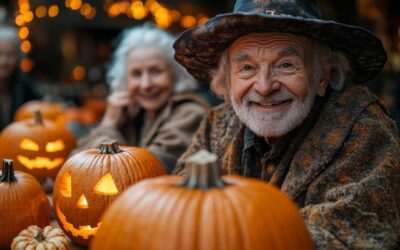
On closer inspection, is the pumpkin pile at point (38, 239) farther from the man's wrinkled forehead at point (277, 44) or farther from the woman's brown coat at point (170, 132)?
the woman's brown coat at point (170, 132)

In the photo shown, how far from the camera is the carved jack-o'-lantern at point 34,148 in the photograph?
322cm

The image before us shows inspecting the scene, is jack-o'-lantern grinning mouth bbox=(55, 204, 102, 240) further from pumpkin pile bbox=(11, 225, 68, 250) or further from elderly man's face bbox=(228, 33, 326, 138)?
elderly man's face bbox=(228, 33, 326, 138)

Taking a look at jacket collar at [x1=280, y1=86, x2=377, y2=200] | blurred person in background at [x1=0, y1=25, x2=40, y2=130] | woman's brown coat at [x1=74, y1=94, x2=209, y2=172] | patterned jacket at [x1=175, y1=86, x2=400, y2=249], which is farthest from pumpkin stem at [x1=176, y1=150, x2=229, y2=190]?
blurred person in background at [x1=0, y1=25, x2=40, y2=130]

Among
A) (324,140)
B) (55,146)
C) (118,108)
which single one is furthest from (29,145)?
(324,140)

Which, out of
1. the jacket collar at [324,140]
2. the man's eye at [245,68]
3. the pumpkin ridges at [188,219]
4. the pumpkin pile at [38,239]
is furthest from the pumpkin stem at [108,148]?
the pumpkin ridges at [188,219]

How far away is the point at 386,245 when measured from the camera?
186 centimetres

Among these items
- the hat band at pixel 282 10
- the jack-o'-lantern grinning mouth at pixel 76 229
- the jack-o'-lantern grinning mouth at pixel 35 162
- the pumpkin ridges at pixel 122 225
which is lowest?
the jack-o'-lantern grinning mouth at pixel 76 229

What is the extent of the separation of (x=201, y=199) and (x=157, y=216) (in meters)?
0.14

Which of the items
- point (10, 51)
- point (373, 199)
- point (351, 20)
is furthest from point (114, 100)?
point (351, 20)

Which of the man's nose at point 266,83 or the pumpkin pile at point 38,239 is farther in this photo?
the man's nose at point 266,83

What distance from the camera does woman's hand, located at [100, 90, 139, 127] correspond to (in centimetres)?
391

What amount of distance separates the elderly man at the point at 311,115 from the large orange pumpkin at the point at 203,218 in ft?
1.07

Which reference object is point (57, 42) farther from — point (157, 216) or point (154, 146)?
point (157, 216)

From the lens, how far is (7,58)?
16.6 ft
